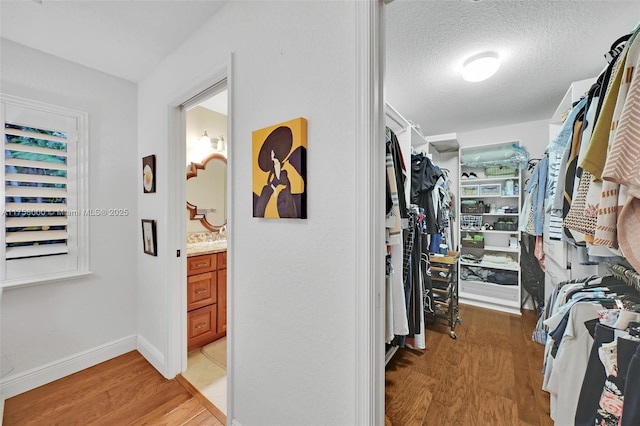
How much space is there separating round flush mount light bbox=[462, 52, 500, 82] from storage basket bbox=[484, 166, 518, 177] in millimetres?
1807

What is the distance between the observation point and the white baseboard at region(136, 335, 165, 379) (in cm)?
200

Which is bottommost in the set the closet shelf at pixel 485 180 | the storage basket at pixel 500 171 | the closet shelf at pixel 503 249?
the closet shelf at pixel 503 249

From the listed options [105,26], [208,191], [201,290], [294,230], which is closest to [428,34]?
[294,230]

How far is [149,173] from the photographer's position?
212 centimetres

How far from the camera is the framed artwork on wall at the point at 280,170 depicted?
1.11 metres

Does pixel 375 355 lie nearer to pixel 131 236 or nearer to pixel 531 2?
pixel 531 2

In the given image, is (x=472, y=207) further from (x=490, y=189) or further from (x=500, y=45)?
(x=500, y=45)

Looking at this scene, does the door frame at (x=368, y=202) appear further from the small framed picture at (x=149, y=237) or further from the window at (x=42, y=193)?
the window at (x=42, y=193)

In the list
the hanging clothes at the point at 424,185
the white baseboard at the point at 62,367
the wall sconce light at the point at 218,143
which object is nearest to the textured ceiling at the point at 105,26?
the wall sconce light at the point at 218,143

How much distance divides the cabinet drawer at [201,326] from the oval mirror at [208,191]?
0.99 m

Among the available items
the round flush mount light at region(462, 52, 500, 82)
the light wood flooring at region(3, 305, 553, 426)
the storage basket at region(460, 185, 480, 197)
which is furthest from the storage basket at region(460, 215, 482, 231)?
the round flush mount light at region(462, 52, 500, 82)

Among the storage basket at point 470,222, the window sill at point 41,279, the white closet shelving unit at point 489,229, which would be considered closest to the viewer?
the window sill at point 41,279

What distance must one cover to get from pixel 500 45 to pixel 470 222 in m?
2.40

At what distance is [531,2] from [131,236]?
3351 millimetres
